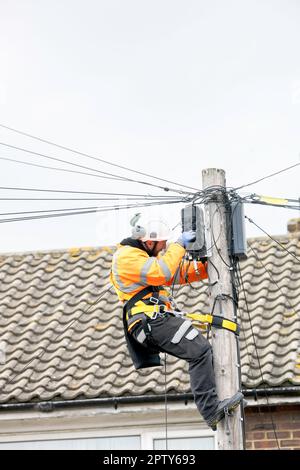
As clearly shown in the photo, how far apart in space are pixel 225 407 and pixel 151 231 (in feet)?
5.67

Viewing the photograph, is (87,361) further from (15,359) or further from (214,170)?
(214,170)

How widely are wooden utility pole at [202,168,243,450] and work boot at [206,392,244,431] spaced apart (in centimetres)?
6

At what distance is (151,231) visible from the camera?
11.6 m

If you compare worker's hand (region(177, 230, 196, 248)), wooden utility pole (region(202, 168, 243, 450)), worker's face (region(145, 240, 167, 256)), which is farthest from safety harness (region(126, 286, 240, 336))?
worker's hand (region(177, 230, 196, 248))

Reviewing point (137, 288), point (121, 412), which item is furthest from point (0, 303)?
point (137, 288)

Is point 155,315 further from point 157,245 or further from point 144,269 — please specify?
point 157,245

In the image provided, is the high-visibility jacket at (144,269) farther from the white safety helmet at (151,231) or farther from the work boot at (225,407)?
the work boot at (225,407)

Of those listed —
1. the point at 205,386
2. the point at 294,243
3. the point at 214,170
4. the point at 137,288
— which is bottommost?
the point at 205,386

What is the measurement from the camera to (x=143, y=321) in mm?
11266

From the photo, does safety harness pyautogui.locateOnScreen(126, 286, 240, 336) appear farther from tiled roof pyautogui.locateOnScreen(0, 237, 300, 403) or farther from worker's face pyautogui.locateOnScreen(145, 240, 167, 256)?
tiled roof pyautogui.locateOnScreen(0, 237, 300, 403)

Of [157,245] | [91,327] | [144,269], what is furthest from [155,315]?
[91,327]

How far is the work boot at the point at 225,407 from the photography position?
35.9 ft

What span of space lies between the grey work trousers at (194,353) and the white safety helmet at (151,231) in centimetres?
73

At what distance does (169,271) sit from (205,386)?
1.02m
